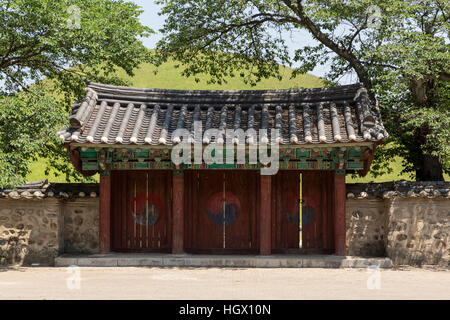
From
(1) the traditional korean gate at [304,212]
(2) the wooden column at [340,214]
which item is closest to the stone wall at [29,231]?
(1) the traditional korean gate at [304,212]

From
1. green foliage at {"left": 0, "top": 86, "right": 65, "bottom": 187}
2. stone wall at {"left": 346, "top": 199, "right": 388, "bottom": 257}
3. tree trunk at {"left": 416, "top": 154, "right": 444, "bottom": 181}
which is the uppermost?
green foliage at {"left": 0, "top": 86, "right": 65, "bottom": 187}

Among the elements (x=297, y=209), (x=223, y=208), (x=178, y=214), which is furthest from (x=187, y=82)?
(x=178, y=214)

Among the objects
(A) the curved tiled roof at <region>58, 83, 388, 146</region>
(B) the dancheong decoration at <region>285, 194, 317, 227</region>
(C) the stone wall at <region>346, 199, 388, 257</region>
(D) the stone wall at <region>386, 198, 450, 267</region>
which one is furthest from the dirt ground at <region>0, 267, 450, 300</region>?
(A) the curved tiled roof at <region>58, 83, 388, 146</region>

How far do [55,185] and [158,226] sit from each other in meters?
2.73

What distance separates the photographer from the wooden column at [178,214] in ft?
44.1

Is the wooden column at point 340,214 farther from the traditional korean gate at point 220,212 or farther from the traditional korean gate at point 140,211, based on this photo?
the traditional korean gate at point 140,211

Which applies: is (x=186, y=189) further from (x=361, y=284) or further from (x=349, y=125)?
(x=361, y=284)

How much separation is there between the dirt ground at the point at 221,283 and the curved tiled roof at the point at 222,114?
112 inches

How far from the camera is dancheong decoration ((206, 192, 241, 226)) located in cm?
1416

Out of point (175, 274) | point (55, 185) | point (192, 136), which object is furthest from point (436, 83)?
point (55, 185)

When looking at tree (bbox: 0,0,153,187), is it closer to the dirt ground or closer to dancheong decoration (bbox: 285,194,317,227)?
the dirt ground

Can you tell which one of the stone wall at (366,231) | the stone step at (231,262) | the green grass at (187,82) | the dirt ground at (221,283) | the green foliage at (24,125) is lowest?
the dirt ground at (221,283)

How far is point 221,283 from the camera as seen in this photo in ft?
35.0

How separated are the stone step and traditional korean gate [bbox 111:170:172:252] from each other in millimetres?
1221
